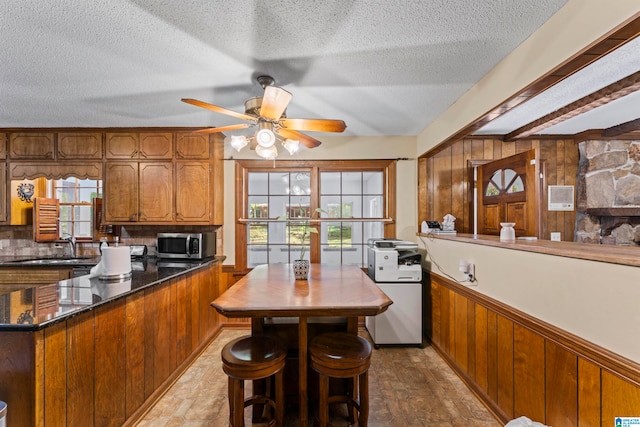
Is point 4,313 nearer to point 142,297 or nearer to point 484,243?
point 142,297

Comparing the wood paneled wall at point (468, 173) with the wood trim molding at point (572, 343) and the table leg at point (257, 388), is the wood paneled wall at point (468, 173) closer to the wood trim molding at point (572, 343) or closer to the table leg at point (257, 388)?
the wood trim molding at point (572, 343)

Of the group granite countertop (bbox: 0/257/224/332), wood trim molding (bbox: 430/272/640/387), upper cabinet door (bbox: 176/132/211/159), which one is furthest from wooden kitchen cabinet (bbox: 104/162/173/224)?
wood trim molding (bbox: 430/272/640/387)

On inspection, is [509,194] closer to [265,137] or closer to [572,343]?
[572,343]

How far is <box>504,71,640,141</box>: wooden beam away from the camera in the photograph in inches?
83.8

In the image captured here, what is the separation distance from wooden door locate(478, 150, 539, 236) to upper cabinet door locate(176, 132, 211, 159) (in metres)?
3.31

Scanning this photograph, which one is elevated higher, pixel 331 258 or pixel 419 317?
pixel 331 258

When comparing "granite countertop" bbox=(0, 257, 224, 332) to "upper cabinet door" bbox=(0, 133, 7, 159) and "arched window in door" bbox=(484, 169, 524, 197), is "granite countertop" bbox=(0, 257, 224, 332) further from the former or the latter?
"arched window in door" bbox=(484, 169, 524, 197)

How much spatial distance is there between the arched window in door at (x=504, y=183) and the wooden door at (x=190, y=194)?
333 cm

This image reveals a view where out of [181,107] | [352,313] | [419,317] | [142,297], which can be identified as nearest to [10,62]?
[181,107]

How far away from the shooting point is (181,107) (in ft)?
9.08

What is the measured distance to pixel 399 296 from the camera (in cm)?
311

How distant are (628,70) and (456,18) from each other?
1.54 m

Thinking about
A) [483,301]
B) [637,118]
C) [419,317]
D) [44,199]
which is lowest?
[419,317]

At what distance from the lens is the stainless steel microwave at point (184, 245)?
3.28m
